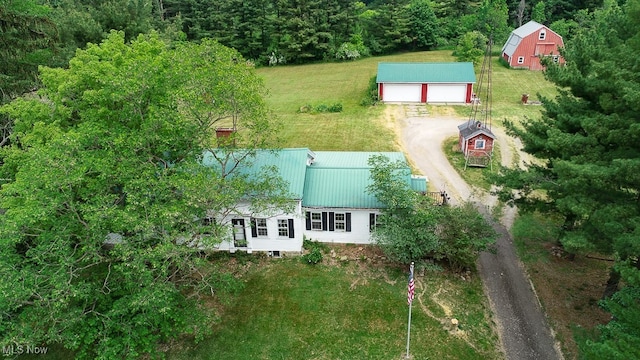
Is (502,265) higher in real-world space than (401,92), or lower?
lower

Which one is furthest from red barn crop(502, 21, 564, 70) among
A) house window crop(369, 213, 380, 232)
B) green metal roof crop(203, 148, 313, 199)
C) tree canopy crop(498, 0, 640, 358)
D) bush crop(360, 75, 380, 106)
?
green metal roof crop(203, 148, 313, 199)

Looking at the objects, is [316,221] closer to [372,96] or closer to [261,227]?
[261,227]

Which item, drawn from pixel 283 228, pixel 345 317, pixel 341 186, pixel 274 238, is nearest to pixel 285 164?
pixel 341 186

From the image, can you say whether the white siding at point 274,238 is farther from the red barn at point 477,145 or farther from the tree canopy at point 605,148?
the red barn at point 477,145

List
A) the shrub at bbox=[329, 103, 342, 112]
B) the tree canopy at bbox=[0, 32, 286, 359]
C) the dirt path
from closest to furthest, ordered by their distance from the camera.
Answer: the tree canopy at bbox=[0, 32, 286, 359]
the dirt path
the shrub at bbox=[329, 103, 342, 112]

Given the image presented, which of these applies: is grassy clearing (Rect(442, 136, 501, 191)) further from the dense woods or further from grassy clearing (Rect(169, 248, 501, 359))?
grassy clearing (Rect(169, 248, 501, 359))
